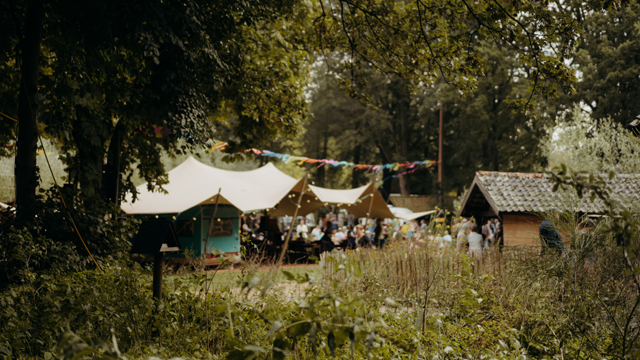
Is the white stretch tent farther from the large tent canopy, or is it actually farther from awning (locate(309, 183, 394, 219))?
awning (locate(309, 183, 394, 219))

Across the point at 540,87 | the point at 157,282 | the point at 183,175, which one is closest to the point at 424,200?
the point at 183,175

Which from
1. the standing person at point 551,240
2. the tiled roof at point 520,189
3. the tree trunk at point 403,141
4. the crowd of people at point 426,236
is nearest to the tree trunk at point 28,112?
the crowd of people at point 426,236

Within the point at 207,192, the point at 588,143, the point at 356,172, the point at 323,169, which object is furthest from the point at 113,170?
the point at 356,172

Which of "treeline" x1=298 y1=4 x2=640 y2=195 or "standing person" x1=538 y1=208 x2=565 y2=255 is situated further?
"treeline" x1=298 y1=4 x2=640 y2=195

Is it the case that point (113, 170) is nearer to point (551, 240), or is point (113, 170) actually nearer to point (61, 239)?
point (61, 239)

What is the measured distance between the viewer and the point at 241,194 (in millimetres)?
14625

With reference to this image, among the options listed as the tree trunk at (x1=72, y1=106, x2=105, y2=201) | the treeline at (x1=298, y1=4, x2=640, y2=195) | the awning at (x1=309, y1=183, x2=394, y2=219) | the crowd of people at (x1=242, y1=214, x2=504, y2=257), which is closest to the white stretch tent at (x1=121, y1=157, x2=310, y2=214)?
the awning at (x1=309, y1=183, x2=394, y2=219)

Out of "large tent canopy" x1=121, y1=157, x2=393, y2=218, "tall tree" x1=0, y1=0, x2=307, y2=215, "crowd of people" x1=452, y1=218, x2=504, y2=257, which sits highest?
"tall tree" x1=0, y1=0, x2=307, y2=215

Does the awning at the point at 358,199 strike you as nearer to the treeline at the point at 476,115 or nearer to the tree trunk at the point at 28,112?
the treeline at the point at 476,115

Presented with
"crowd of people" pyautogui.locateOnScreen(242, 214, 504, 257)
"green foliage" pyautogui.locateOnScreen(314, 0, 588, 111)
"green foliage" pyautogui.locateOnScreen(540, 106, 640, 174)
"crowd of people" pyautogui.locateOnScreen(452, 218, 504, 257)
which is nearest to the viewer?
"green foliage" pyautogui.locateOnScreen(314, 0, 588, 111)

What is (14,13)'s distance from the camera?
5.82 meters

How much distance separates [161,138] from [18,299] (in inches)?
193

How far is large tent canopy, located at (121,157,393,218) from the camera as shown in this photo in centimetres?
1383

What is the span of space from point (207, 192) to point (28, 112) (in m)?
8.48
